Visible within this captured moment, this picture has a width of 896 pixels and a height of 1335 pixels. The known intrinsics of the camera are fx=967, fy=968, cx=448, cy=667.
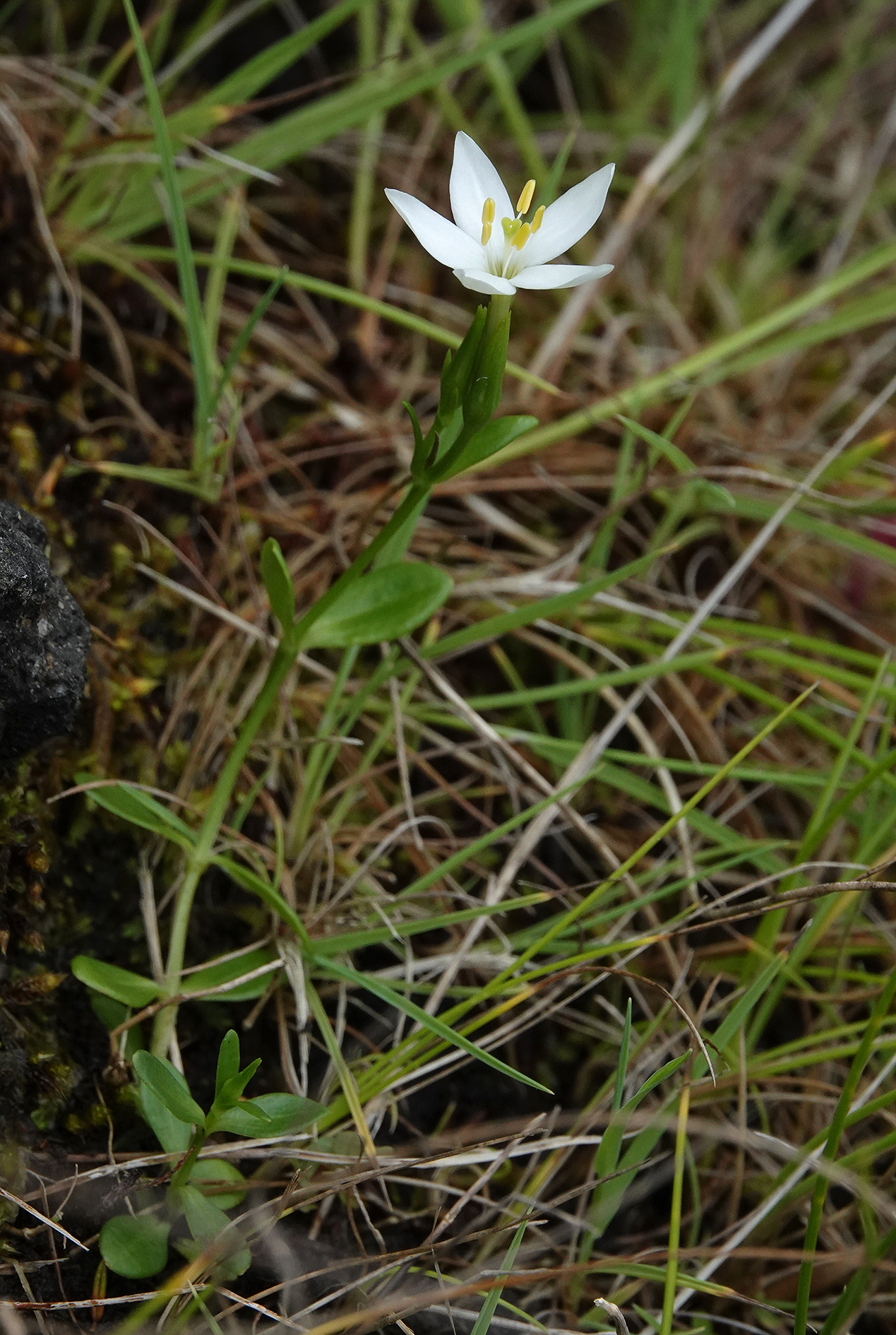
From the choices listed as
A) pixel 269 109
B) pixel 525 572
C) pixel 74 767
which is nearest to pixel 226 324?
pixel 269 109

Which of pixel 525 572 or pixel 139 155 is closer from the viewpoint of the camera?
pixel 139 155

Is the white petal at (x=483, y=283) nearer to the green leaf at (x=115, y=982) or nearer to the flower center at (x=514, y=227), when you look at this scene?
the flower center at (x=514, y=227)

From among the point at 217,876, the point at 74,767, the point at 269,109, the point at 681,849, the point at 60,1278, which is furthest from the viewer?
the point at 269,109

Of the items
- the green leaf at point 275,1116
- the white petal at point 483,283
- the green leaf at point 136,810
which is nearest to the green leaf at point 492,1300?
the green leaf at point 275,1116

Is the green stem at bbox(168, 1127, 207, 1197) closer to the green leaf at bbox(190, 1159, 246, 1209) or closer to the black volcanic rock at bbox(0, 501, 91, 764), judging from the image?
the green leaf at bbox(190, 1159, 246, 1209)

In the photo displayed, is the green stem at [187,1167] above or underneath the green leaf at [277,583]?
underneath

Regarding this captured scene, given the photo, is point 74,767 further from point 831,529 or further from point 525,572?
point 831,529
